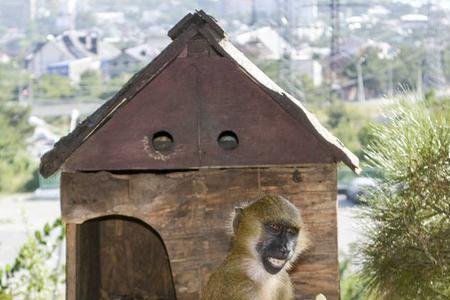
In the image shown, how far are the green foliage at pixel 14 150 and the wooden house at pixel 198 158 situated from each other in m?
3.66

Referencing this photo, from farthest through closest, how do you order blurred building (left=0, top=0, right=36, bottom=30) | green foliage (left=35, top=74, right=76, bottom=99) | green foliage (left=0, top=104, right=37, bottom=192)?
blurred building (left=0, top=0, right=36, bottom=30), green foliage (left=35, top=74, right=76, bottom=99), green foliage (left=0, top=104, right=37, bottom=192)

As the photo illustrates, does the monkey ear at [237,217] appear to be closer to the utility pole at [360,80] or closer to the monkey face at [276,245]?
the monkey face at [276,245]

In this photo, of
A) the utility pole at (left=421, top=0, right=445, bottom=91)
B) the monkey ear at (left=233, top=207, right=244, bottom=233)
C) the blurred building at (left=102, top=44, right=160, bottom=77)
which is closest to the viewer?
the monkey ear at (left=233, top=207, right=244, bottom=233)

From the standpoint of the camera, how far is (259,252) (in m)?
2.41

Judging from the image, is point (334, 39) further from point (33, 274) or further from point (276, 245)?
point (276, 245)

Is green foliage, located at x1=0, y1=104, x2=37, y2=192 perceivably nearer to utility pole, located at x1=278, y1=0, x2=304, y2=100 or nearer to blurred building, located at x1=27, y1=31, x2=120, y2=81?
blurred building, located at x1=27, y1=31, x2=120, y2=81

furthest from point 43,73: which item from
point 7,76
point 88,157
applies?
point 88,157

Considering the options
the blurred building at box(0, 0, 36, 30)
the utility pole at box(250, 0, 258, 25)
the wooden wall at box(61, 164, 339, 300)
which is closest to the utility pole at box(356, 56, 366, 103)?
the utility pole at box(250, 0, 258, 25)

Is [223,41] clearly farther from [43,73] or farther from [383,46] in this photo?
[43,73]

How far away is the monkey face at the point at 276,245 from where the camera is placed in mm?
2371

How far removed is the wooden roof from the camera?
2467 mm

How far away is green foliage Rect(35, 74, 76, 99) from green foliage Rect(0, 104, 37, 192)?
0.79ft

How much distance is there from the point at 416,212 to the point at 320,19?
16.3 feet

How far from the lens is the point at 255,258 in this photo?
2406 millimetres
